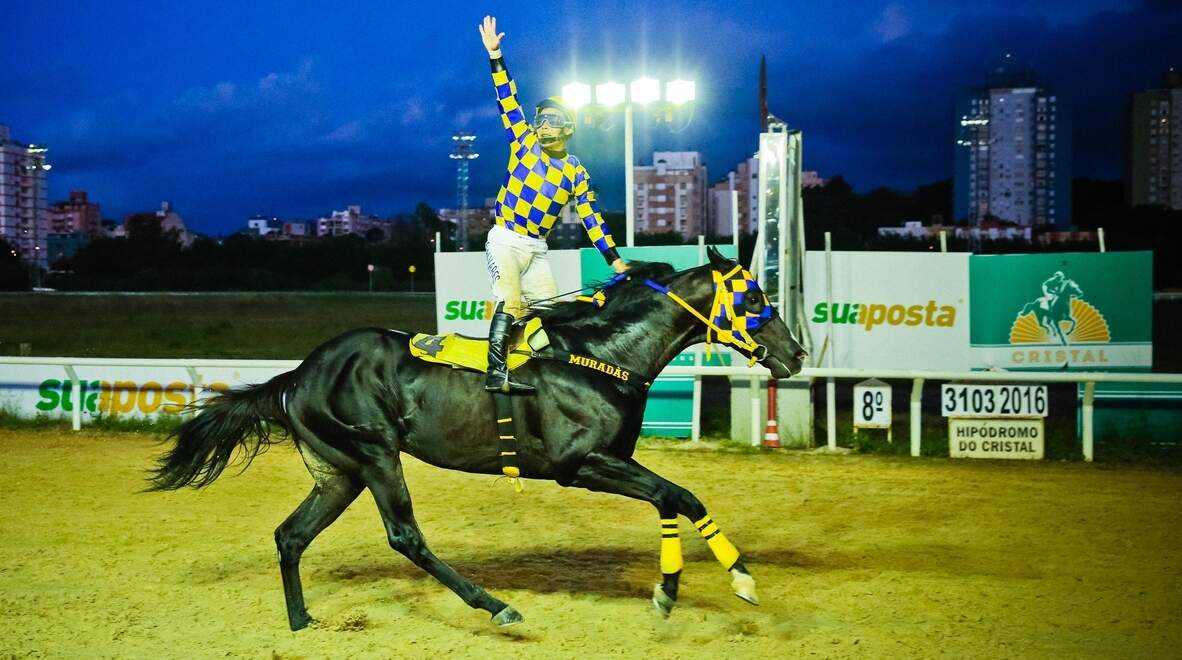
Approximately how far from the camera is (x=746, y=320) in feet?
19.1

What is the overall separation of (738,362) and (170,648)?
8.29 metres

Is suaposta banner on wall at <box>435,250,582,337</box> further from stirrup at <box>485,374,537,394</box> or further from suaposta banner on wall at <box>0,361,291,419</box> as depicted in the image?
stirrup at <box>485,374,537,394</box>

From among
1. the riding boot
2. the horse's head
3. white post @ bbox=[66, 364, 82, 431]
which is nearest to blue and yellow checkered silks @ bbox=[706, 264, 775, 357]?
the horse's head

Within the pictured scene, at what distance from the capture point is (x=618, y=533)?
26.8 ft

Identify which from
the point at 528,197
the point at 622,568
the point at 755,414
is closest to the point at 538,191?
the point at 528,197

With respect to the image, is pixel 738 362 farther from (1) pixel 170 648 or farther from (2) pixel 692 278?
(1) pixel 170 648

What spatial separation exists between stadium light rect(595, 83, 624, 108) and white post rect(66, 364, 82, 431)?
830 cm

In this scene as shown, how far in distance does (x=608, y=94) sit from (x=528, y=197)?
952 cm

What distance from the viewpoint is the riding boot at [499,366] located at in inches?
223

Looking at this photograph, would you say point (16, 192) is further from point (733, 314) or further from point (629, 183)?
point (733, 314)

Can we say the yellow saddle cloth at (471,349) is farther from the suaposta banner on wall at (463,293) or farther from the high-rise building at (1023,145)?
the high-rise building at (1023,145)

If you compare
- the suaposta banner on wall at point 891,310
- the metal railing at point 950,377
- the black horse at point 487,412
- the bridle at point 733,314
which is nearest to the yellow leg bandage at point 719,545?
the black horse at point 487,412

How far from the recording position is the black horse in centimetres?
562

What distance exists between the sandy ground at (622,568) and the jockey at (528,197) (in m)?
1.79
